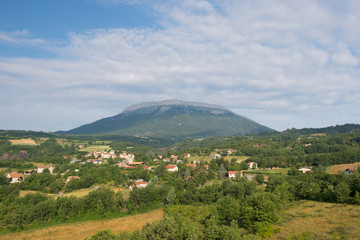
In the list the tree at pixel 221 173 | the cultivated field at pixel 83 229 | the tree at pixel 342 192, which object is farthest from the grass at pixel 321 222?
the tree at pixel 221 173

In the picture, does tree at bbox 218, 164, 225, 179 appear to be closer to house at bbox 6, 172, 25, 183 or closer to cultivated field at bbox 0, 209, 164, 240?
cultivated field at bbox 0, 209, 164, 240

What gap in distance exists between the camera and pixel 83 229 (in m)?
34.9

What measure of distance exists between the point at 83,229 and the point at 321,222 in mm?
32788

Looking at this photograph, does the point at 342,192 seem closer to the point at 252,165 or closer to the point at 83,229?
the point at 252,165

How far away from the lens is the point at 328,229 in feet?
76.2

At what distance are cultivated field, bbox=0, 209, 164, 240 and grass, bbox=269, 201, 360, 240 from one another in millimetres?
19999

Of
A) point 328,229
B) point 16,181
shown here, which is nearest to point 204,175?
point 328,229

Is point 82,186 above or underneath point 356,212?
underneath

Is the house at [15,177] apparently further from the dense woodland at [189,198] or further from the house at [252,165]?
the house at [252,165]

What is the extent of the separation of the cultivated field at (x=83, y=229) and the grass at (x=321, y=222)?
2000cm

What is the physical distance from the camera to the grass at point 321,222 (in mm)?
22000

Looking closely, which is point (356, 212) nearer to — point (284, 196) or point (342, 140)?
point (284, 196)

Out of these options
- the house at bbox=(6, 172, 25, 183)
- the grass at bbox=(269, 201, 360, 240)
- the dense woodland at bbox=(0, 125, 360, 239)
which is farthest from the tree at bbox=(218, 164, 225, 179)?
the house at bbox=(6, 172, 25, 183)

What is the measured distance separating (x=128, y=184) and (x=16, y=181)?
102 feet
